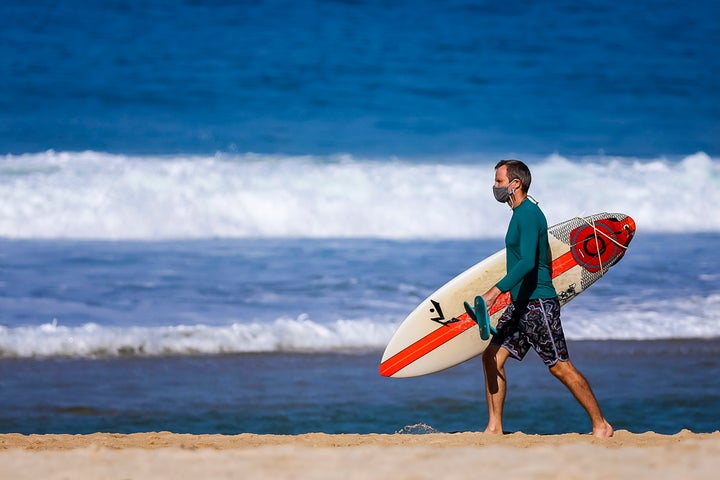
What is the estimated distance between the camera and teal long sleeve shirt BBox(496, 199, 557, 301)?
3465 mm

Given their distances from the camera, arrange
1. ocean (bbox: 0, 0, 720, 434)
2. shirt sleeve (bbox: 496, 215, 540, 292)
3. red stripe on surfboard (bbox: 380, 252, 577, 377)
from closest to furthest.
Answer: shirt sleeve (bbox: 496, 215, 540, 292) → red stripe on surfboard (bbox: 380, 252, 577, 377) → ocean (bbox: 0, 0, 720, 434)

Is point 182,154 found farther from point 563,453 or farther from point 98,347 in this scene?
point 563,453

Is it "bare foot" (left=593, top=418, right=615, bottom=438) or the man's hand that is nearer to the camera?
the man's hand

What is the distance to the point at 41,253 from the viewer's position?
9.45 meters

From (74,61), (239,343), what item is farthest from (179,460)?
(74,61)

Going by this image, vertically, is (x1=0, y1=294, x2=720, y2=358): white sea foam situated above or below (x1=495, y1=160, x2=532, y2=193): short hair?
below

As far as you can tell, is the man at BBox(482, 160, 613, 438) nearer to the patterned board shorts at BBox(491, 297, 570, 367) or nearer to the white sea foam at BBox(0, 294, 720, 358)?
the patterned board shorts at BBox(491, 297, 570, 367)

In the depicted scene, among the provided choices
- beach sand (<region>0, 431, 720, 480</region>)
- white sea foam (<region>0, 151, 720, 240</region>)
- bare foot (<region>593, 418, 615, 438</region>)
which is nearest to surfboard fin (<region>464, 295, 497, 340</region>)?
beach sand (<region>0, 431, 720, 480</region>)

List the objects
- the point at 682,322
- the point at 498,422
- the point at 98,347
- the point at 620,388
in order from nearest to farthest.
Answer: the point at 498,422 → the point at 620,388 → the point at 98,347 → the point at 682,322

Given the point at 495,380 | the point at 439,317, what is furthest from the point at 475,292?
the point at 495,380

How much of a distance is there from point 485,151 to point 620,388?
22.2 ft

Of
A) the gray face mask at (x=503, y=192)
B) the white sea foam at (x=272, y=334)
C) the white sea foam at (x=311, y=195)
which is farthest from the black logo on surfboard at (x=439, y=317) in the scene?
the white sea foam at (x=311, y=195)

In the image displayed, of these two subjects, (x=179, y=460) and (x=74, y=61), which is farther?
(x=74, y=61)

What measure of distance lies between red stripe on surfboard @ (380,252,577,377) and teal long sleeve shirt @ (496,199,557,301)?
0.72 metres
